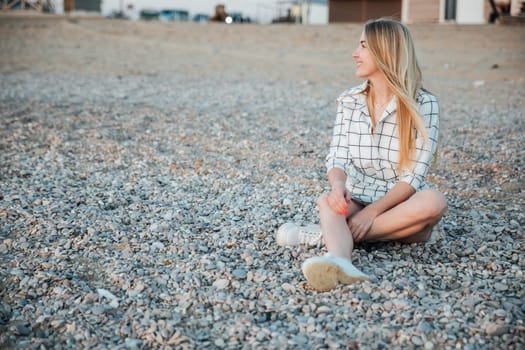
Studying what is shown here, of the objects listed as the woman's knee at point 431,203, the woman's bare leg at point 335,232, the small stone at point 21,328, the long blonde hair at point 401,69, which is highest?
the long blonde hair at point 401,69

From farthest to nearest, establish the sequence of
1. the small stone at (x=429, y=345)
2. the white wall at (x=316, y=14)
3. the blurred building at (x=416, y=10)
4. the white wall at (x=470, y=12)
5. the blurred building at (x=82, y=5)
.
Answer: the white wall at (x=316, y=14), the blurred building at (x=82, y=5), the blurred building at (x=416, y=10), the white wall at (x=470, y=12), the small stone at (x=429, y=345)

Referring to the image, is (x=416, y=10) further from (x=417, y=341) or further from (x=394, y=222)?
(x=417, y=341)

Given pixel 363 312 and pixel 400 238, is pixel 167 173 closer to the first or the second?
pixel 400 238

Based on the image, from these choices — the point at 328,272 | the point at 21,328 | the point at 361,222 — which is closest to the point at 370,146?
the point at 361,222

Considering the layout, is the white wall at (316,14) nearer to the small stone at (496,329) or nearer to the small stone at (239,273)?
the small stone at (239,273)

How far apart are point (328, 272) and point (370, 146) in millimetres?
922

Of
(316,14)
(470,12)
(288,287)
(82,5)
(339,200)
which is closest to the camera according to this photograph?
(288,287)

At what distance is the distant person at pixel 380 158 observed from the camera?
11.1 ft

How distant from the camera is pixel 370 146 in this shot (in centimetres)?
361

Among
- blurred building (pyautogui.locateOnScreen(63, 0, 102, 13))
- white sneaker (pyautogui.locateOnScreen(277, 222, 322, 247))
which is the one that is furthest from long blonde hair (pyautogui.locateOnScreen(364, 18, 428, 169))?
blurred building (pyautogui.locateOnScreen(63, 0, 102, 13))

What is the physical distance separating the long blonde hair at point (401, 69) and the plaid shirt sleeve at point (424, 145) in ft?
0.14

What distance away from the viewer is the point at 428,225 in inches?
138

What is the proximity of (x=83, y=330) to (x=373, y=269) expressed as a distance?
1.64 m

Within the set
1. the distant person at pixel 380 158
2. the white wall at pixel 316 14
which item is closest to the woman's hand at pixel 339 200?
the distant person at pixel 380 158
